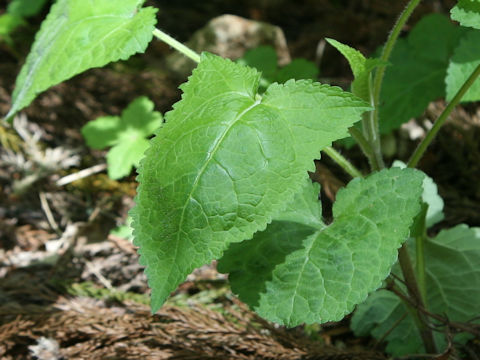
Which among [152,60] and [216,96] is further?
[152,60]


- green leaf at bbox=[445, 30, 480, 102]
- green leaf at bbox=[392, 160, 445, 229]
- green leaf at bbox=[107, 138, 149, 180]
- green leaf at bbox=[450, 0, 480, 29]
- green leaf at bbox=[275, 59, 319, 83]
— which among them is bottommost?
green leaf at bbox=[107, 138, 149, 180]

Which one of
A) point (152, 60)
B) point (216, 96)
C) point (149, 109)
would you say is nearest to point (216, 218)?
point (216, 96)

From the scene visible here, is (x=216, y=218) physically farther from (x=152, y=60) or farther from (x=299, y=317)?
(x=152, y=60)

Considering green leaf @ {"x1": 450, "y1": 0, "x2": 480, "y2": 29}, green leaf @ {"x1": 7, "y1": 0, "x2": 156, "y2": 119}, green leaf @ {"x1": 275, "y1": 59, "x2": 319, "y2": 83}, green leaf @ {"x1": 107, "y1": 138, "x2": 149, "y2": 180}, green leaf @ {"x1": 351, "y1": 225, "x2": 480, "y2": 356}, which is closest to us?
green leaf @ {"x1": 450, "y1": 0, "x2": 480, "y2": 29}

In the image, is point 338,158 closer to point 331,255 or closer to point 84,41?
point 331,255

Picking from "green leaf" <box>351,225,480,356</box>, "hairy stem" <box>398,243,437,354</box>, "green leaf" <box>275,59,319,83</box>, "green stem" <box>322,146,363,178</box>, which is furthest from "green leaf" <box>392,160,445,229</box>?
"green leaf" <box>275,59,319,83</box>

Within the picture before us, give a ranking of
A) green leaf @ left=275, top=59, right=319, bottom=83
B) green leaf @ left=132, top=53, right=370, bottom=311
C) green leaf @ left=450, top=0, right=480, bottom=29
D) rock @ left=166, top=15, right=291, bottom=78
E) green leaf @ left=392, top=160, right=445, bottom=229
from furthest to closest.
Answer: rock @ left=166, top=15, right=291, bottom=78, green leaf @ left=275, top=59, right=319, bottom=83, green leaf @ left=392, top=160, right=445, bottom=229, green leaf @ left=450, top=0, right=480, bottom=29, green leaf @ left=132, top=53, right=370, bottom=311

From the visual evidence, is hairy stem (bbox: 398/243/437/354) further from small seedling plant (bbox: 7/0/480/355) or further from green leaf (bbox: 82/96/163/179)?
green leaf (bbox: 82/96/163/179)
